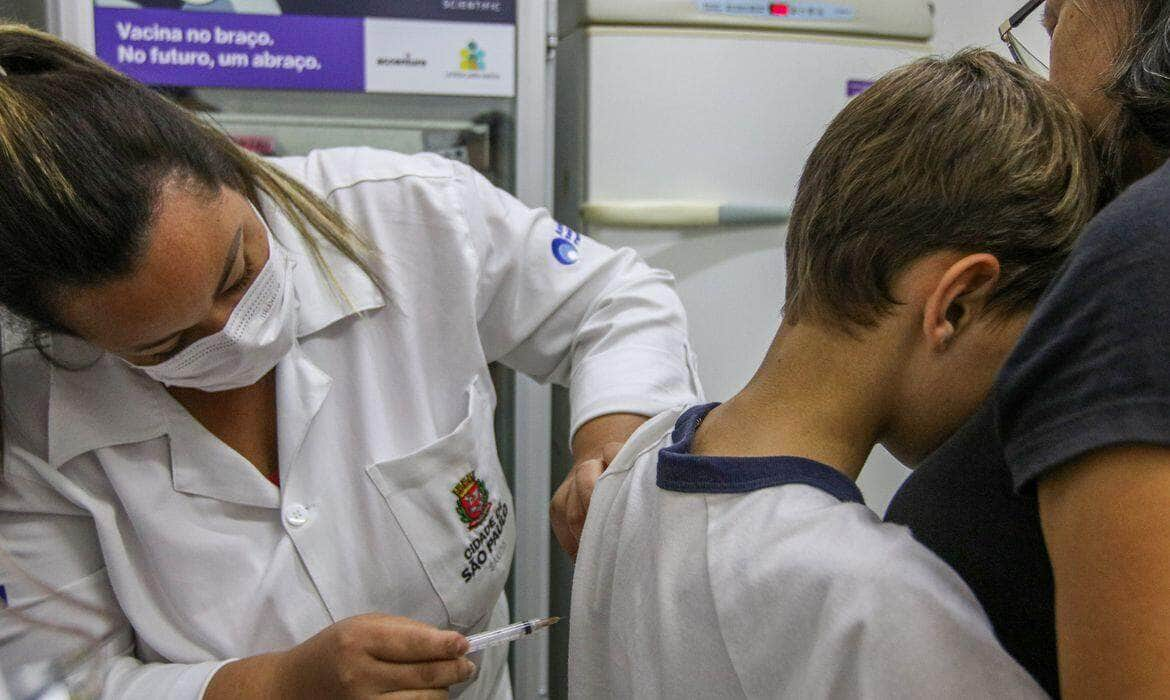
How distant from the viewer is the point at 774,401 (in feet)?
2.27

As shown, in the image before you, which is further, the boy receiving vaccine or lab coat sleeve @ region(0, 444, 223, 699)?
lab coat sleeve @ region(0, 444, 223, 699)

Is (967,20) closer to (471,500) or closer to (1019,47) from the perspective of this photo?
(1019,47)

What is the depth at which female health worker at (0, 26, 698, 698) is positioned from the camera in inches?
31.7

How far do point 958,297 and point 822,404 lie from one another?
12cm

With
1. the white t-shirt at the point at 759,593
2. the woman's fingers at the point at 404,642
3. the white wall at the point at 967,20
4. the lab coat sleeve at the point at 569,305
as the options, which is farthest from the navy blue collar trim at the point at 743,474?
the white wall at the point at 967,20

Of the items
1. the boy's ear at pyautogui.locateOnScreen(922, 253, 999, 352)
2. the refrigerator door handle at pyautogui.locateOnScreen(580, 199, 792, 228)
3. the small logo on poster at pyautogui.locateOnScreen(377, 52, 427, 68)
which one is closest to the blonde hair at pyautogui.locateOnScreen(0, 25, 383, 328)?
the boy's ear at pyautogui.locateOnScreen(922, 253, 999, 352)

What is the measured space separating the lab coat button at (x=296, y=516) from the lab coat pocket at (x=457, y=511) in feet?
0.27

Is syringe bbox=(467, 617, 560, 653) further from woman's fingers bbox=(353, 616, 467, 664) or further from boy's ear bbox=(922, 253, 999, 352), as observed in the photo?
boy's ear bbox=(922, 253, 999, 352)

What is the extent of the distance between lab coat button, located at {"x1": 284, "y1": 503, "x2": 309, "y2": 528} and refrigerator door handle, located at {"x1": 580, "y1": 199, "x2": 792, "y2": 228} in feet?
2.75

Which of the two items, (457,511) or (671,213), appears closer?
(457,511)

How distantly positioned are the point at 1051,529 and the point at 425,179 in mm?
881

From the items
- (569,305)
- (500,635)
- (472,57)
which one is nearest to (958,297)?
(500,635)

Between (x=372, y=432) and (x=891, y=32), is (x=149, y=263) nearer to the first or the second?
(x=372, y=432)

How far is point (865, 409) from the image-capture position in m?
0.68
